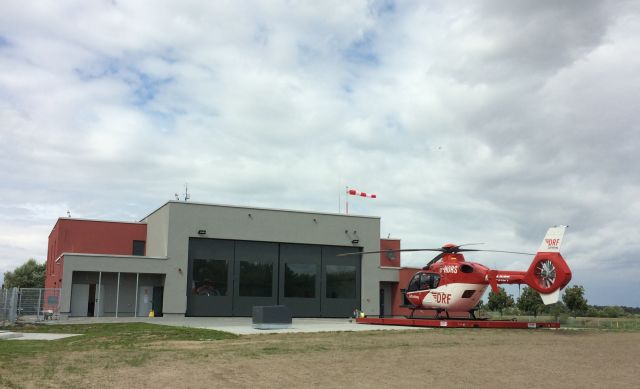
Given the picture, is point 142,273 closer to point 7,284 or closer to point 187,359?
point 187,359

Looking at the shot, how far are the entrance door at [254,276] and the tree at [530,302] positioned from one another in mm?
23341

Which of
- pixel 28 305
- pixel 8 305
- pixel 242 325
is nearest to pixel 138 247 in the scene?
pixel 28 305

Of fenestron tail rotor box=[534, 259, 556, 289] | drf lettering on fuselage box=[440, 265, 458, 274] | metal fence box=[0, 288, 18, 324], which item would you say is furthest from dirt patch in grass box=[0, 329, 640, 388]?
metal fence box=[0, 288, 18, 324]

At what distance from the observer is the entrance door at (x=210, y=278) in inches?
1494

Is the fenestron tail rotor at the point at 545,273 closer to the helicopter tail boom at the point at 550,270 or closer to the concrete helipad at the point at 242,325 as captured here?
the helicopter tail boom at the point at 550,270

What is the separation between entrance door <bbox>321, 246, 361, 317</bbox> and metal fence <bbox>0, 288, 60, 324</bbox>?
57.2ft

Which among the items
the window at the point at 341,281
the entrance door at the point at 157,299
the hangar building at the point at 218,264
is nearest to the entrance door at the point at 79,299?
the hangar building at the point at 218,264

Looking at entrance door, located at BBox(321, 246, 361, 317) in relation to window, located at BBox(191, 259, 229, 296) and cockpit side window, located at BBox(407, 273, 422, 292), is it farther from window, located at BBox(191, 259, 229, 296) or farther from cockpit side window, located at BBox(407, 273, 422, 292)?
cockpit side window, located at BBox(407, 273, 422, 292)

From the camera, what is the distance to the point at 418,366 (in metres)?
13.2

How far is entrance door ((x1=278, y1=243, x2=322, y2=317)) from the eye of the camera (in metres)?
40.4

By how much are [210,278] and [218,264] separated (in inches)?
41.7

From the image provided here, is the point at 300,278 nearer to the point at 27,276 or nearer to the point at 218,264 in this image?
the point at 218,264

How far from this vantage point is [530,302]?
165 ft

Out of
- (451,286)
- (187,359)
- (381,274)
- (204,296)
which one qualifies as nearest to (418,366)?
(187,359)
